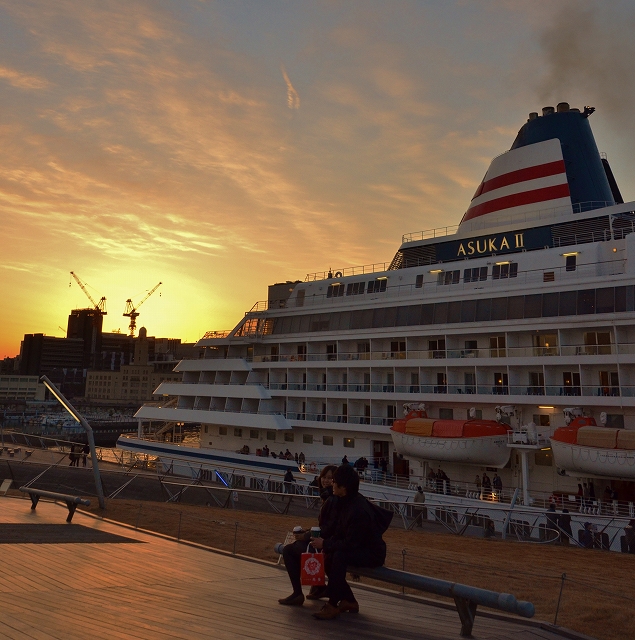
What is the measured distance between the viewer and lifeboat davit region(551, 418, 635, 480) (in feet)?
69.5

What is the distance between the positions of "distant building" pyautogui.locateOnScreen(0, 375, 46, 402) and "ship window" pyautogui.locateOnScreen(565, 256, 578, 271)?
196911mm

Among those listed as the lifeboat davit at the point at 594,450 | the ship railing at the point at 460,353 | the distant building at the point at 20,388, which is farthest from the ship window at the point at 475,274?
the distant building at the point at 20,388

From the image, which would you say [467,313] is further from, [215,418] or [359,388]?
[215,418]

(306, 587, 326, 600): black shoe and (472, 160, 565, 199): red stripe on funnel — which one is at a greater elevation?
(472, 160, 565, 199): red stripe on funnel

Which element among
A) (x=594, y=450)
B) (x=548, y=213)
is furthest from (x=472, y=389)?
(x=548, y=213)

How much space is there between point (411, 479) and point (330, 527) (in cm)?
2247

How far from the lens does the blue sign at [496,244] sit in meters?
29.6

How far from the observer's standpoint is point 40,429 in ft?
306

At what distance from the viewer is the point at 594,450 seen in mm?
21734

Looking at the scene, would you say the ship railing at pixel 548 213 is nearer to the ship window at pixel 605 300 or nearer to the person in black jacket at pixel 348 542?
the ship window at pixel 605 300

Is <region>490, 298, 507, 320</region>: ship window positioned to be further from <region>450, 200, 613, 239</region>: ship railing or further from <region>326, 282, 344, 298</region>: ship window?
<region>326, 282, 344, 298</region>: ship window

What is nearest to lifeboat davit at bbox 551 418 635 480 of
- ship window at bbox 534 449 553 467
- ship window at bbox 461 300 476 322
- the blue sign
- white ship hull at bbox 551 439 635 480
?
white ship hull at bbox 551 439 635 480

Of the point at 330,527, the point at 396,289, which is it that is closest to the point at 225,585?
the point at 330,527

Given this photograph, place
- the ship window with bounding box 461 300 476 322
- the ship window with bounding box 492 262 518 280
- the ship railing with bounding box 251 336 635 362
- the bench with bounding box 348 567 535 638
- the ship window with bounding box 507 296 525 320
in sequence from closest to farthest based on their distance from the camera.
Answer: the bench with bounding box 348 567 535 638 < the ship railing with bounding box 251 336 635 362 < the ship window with bounding box 507 296 525 320 < the ship window with bounding box 461 300 476 322 < the ship window with bounding box 492 262 518 280
